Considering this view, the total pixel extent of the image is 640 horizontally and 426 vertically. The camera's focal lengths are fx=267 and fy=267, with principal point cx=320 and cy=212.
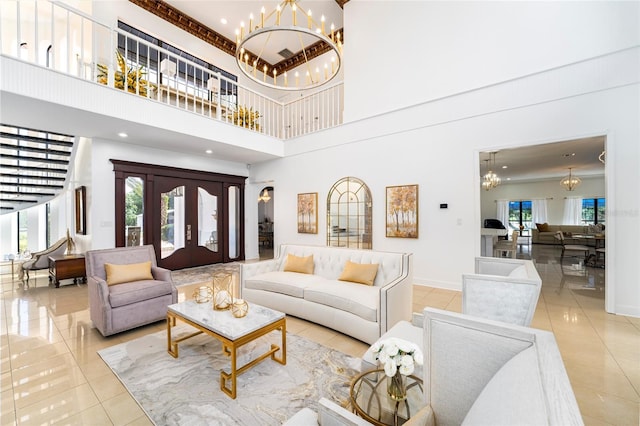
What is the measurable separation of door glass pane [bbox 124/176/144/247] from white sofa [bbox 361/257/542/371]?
6048 millimetres

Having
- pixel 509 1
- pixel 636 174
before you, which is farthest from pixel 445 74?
pixel 636 174

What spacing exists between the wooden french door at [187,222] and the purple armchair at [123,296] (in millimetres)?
2890

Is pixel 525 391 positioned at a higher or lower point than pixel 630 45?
lower

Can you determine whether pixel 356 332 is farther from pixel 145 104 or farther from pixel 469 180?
pixel 145 104

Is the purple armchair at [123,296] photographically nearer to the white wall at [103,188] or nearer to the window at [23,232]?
the white wall at [103,188]

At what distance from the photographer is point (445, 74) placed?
16.6ft

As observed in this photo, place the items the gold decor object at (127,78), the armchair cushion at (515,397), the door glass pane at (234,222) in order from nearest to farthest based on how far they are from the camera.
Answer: the armchair cushion at (515,397) < the gold decor object at (127,78) < the door glass pane at (234,222)

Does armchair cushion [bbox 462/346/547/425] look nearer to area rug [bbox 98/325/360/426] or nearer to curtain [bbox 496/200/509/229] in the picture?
area rug [bbox 98/325/360/426]

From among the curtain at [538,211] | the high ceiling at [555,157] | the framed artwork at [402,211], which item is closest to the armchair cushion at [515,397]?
the framed artwork at [402,211]

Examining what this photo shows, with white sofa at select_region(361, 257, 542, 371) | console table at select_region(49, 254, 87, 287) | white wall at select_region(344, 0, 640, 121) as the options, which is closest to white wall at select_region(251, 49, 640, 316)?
white wall at select_region(344, 0, 640, 121)

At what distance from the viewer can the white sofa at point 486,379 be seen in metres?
0.67

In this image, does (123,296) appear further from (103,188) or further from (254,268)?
(103,188)

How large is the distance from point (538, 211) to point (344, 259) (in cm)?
1291

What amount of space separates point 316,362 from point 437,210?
3645 mm
